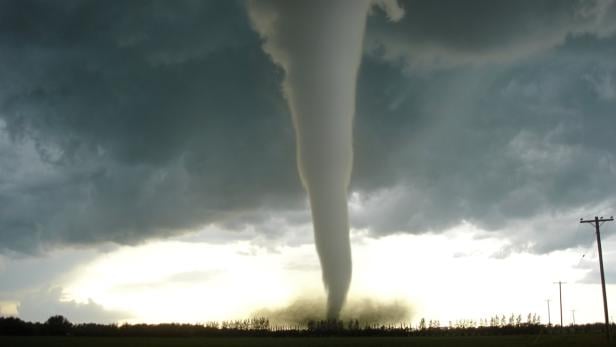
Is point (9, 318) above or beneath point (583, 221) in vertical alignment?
beneath

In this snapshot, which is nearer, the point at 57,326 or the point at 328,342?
the point at 328,342

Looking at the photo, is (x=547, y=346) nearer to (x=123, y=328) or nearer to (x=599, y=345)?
→ (x=599, y=345)

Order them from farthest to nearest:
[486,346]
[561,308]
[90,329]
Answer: [90,329] → [561,308] → [486,346]

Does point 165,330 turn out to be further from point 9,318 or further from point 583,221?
point 583,221

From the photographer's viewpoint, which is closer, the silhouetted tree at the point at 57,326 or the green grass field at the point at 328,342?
the green grass field at the point at 328,342

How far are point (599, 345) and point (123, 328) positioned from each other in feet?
550

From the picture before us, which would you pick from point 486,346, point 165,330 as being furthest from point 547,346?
point 165,330

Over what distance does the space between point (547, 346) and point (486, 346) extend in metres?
9.71

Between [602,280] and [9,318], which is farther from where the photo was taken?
[9,318]

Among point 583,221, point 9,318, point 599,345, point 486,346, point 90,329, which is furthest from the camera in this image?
point 90,329

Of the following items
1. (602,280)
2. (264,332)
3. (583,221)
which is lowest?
(264,332)

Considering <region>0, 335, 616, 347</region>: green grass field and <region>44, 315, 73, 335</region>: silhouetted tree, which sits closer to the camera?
<region>0, 335, 616, 347</region>: green grass field

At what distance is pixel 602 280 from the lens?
72.2 m

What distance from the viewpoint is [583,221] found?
Answer: 256ft
